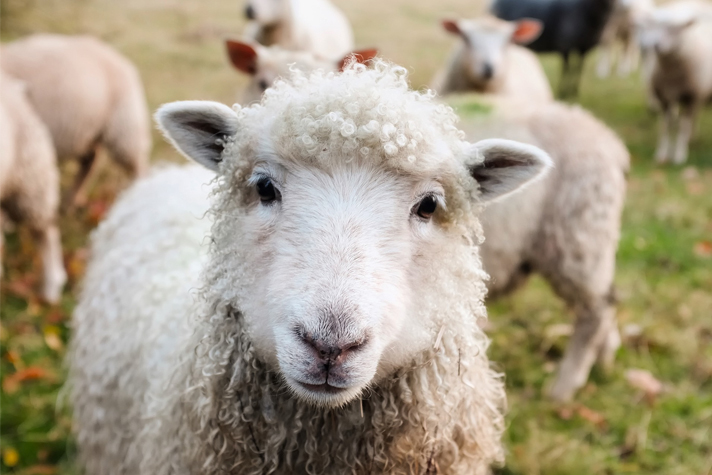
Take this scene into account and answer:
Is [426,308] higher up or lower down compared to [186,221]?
higher up

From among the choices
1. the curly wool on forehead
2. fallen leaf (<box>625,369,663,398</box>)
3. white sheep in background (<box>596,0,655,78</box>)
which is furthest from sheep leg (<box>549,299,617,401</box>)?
white sheep in background (<box>596,0,655,78</box>)

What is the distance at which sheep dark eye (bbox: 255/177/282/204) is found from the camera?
162cm

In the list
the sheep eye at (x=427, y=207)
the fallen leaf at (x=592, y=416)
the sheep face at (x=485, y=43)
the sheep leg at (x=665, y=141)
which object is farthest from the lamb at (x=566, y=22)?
the sheep eye at (x=427, y=207)

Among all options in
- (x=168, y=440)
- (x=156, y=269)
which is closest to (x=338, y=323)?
(x=168, y=440)

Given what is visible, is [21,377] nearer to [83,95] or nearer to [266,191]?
[83,95]

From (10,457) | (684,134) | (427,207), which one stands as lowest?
(684,134)

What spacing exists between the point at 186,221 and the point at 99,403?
2.84 feet

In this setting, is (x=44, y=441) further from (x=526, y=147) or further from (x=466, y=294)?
(x=526, y=147)

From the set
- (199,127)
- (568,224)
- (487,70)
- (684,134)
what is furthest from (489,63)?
(199,127)

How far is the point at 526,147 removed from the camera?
1.75 m

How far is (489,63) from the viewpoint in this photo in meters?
5.91

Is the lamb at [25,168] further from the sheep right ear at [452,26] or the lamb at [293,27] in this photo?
the sheep right ear at [452,26]

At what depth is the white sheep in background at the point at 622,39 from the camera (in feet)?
36.8

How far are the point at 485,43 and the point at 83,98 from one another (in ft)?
13.1
